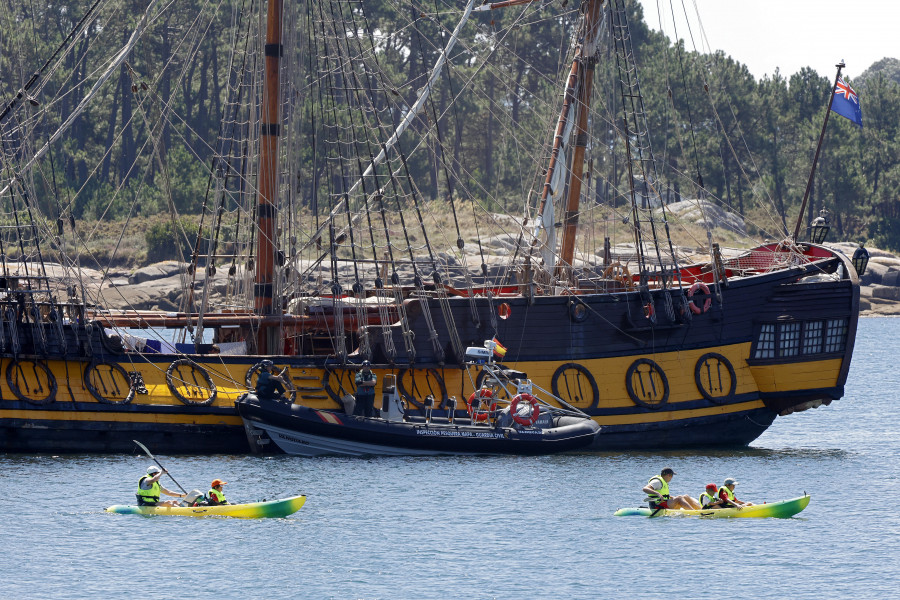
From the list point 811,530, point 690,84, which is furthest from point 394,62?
point 811,530

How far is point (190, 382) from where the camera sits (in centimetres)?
3575

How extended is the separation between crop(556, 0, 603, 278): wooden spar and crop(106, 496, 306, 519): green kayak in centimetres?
1561

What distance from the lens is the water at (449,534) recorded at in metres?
26.0

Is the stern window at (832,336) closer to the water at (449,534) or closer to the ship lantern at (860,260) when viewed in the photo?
the ship lantern at (860,260)

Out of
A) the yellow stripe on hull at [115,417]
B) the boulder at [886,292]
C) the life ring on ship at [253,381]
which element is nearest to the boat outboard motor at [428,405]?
the life ring on ship at [253,381]

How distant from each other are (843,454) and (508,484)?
13.1 m

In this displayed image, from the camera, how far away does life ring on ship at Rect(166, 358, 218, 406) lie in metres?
35.3

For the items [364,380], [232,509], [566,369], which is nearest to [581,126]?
[566,369]

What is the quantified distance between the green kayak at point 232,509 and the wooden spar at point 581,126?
1561 centimetres

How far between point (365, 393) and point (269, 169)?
6995 millimetres

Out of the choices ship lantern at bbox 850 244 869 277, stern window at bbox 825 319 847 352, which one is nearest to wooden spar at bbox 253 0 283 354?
stern window at bbox 825 319 847 352

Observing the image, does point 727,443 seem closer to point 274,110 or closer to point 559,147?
point 559,147

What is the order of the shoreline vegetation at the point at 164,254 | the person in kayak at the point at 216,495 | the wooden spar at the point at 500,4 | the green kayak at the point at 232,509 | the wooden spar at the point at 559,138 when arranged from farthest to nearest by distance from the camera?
the shoreline vegetation at the point at 164,254 < the wooden spar at the point at 500,4 < the wooden spar at the point at 559,138 < the person in kayak at the point at 216,495 < the green kayak at the point at 232,509

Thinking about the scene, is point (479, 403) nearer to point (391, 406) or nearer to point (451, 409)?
point (451, 409)
